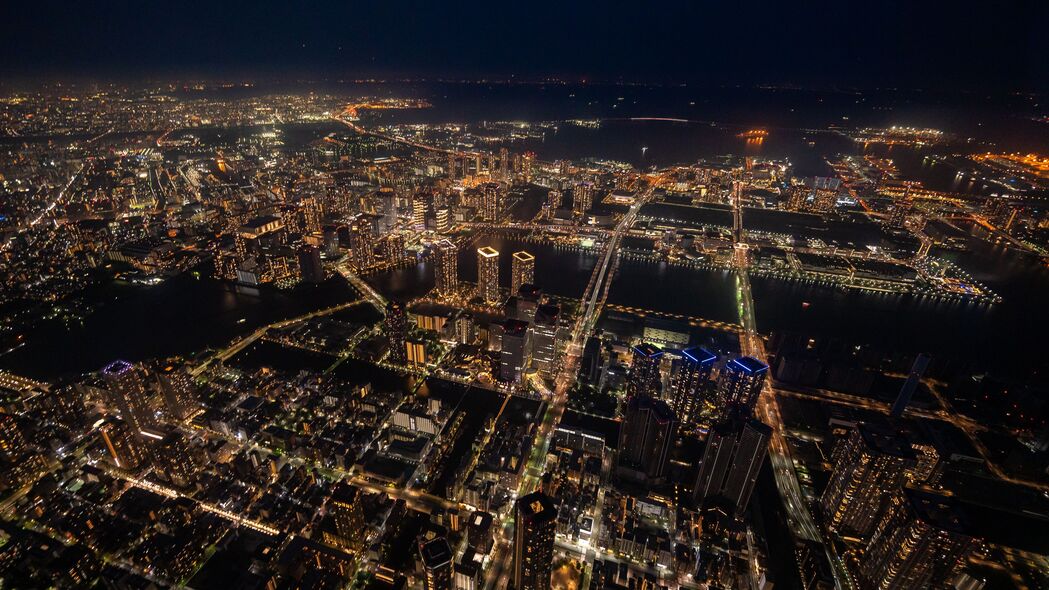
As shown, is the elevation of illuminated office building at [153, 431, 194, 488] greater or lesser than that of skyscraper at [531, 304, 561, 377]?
lesser

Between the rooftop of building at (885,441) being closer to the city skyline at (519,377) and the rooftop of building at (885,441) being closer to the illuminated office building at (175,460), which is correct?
the city skyline at (519,377)

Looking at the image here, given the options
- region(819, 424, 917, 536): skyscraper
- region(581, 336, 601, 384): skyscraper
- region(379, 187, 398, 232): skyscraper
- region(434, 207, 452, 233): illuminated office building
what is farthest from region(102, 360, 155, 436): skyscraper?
region(819, 424, 917, 536): skyscraper

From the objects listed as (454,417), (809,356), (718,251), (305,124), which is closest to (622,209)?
(718,251)

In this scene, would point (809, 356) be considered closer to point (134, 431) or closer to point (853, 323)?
point (853, 323)

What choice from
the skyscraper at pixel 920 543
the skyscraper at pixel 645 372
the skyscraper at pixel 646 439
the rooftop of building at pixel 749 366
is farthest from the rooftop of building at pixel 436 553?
the rooftop of building at pixel 749 366

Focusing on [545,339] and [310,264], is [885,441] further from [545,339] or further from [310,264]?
[310,264]

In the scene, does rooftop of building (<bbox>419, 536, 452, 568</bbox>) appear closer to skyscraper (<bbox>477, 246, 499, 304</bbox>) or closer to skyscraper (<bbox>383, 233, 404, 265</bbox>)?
skyscraper (<bbox>477, 246, 499, 304</bbox>)
